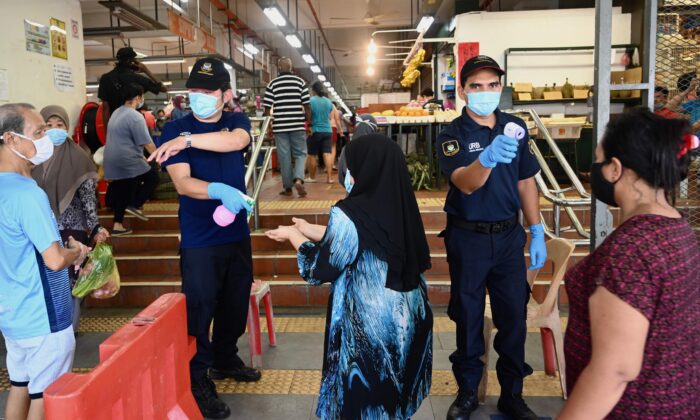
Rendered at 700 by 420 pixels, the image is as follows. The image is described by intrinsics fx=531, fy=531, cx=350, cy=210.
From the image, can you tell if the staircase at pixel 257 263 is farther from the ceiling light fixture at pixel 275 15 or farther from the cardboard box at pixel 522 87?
the ceiling light fixture at pixel 275 15

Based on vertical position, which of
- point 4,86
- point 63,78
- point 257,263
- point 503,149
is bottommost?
point 257,263

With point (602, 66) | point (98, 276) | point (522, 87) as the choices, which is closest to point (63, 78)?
point (98, 276)

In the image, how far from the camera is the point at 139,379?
1698mm

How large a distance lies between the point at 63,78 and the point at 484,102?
4501mm

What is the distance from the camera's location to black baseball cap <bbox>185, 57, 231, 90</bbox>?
2.67 metres

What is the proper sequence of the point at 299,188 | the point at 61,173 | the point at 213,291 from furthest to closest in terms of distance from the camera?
the point at 299,188 < the point at 61,173 < the point at 213,291

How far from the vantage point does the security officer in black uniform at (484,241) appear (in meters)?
2.54

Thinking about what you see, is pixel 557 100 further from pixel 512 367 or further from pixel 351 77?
pixel 351 77

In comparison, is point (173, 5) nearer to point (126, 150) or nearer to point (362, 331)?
point (126, 150)

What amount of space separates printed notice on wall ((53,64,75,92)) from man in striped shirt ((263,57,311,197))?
2.16m

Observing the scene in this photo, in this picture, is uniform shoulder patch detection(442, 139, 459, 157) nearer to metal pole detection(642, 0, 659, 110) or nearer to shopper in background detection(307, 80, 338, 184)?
metal pole detection(642, 0, 659, 110)

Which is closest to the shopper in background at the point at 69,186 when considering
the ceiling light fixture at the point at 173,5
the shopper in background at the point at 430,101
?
the shopper in background at the point at 430,101

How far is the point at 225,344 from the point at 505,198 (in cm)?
179

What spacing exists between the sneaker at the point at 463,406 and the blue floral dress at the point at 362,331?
A: 0.76m
